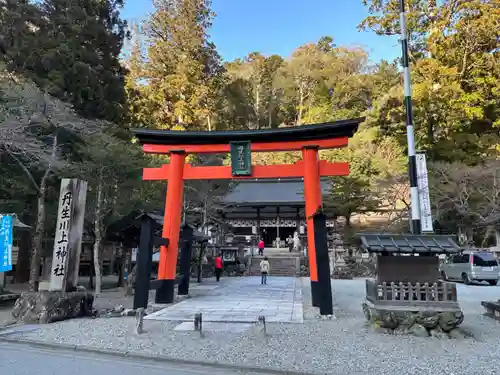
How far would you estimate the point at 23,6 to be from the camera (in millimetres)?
15852

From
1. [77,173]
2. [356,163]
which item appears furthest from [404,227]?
[77,173]

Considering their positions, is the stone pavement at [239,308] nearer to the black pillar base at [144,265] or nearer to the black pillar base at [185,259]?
the black pillar base at [144,265]

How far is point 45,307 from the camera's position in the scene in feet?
28.0

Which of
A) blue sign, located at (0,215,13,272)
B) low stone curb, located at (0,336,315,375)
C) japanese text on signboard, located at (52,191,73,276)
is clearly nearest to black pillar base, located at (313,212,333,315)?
low stone curb, located at (0,336,315,375)

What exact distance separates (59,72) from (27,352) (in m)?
13.0

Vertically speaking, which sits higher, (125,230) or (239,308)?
(125,230)

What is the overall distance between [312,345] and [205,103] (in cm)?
2796

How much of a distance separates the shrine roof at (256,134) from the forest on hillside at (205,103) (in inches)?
109

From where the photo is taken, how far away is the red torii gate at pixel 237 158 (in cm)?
1108

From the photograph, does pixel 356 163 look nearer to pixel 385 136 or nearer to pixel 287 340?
pixel 385 136

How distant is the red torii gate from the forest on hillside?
122 inches

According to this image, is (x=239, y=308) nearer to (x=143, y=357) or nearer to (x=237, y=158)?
(x=237, y=158)

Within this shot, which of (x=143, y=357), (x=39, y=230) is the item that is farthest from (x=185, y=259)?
(x=143, y=357)

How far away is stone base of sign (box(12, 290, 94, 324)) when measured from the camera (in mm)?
8480
